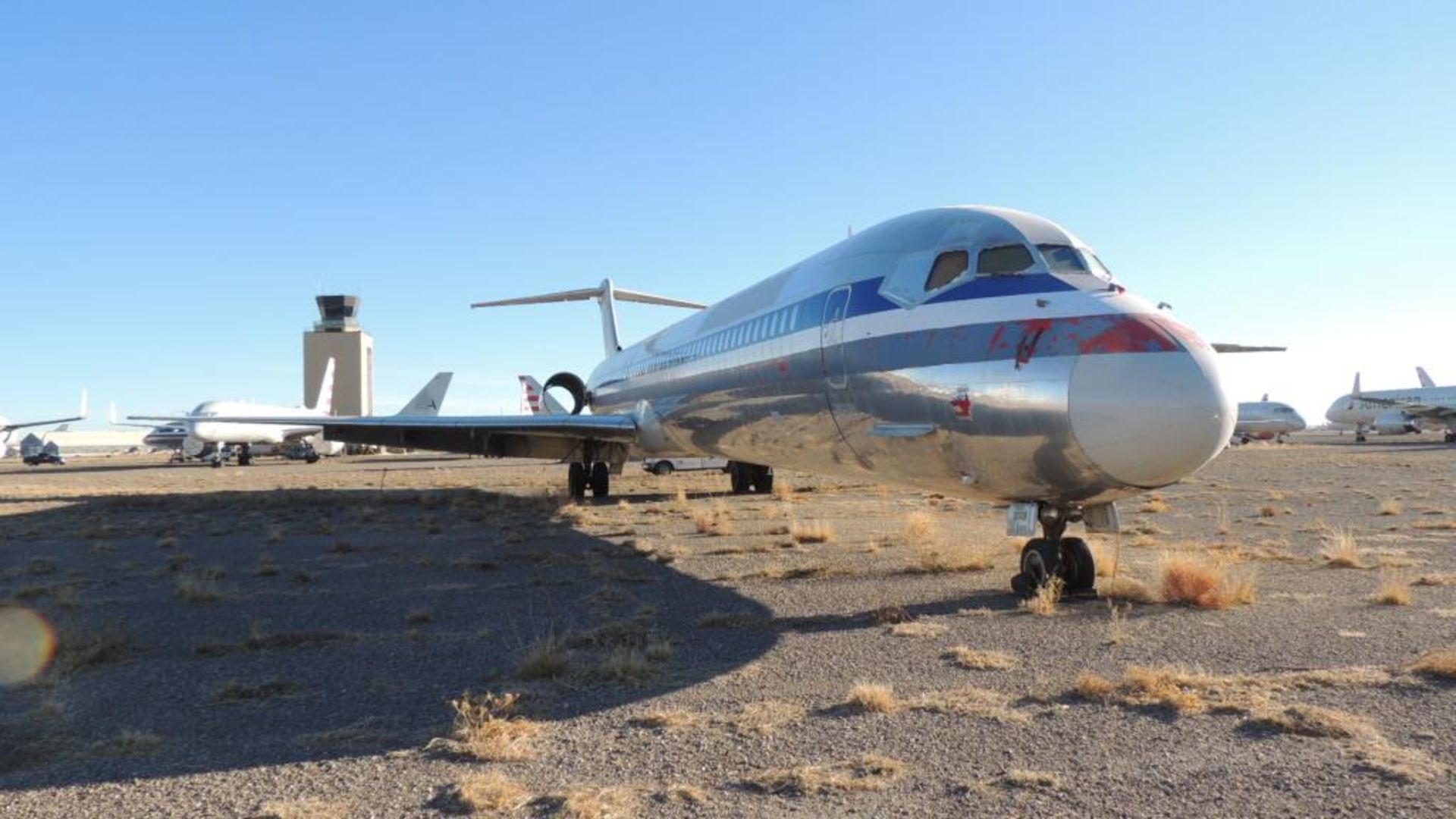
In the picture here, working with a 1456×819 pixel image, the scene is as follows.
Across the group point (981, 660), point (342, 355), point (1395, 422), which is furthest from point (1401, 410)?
point (342, 355)

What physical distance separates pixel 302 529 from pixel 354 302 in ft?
381

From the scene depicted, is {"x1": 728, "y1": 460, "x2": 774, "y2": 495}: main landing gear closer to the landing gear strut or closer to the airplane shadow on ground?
the landing gear strut

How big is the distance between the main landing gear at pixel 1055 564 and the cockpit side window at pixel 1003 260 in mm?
2334

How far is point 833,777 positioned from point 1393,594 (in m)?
6.75

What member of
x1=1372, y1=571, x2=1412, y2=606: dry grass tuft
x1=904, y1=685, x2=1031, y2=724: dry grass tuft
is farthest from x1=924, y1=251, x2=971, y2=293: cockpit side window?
x1=1372, y1=571, x2=1412, y2=606: dry grass tuft

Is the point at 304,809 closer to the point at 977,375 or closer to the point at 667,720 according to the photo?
the point at 667,720

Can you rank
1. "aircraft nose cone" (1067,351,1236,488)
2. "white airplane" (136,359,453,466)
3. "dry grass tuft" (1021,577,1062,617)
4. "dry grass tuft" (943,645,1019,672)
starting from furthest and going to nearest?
"white airplane" (136,359,453,466)
"dry grass tuft" (1021,577,1062,617)
"aircraft nose cone" (1067,351,1236,488)
"dry grass tuft" (943,645,1019,672)

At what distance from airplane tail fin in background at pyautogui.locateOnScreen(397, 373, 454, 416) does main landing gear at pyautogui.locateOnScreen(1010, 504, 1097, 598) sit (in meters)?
49.7

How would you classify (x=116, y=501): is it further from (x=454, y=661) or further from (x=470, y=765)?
(x=470, y=765)

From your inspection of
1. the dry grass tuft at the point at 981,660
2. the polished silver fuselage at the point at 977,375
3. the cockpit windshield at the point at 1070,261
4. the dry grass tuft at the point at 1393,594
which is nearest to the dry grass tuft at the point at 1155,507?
the dry grass tuft at the point at 1393,594

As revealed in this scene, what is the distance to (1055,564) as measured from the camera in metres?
8.47

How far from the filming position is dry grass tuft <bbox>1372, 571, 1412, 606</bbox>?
8.08 m

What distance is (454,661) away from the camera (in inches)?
261

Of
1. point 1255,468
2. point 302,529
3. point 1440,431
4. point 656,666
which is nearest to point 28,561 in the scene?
point 302,529
